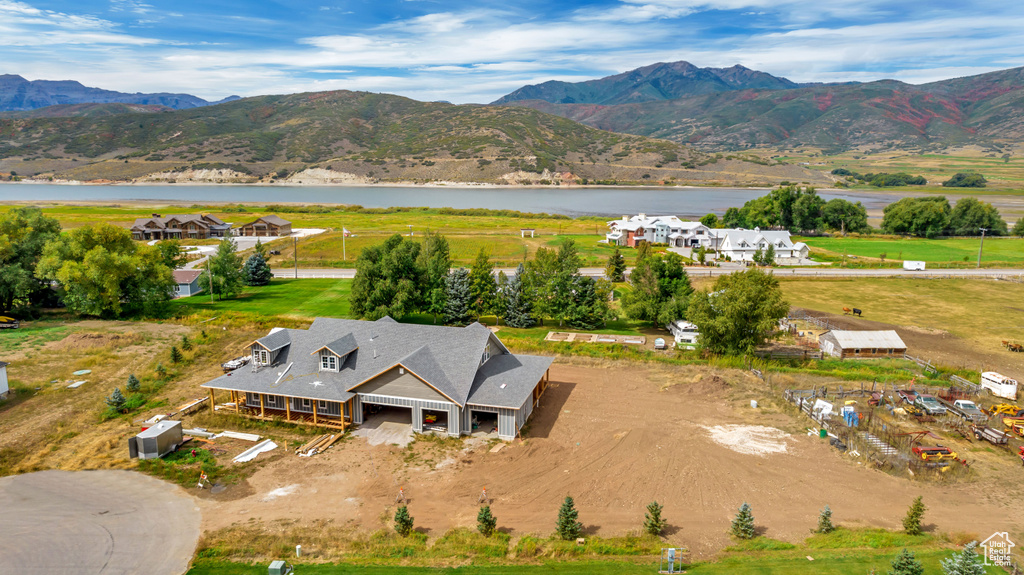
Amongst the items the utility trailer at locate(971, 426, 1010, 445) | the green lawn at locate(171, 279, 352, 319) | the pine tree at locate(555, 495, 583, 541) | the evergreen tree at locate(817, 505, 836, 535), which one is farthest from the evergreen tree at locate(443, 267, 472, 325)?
the utility trailer at locate(971, 426, 1010, 445)

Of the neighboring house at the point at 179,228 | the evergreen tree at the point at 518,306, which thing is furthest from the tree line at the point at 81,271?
the neighboring house at the point at 179,228

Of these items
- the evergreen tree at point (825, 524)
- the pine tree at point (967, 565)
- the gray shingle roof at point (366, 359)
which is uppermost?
the gray shingle roof at point (366, 359)

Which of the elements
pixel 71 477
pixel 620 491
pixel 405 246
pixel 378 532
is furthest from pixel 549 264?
pixel 71 477

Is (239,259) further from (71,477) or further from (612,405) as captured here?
(612,405)

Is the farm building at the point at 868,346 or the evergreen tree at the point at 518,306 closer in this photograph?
the farm building at the point at 868,346

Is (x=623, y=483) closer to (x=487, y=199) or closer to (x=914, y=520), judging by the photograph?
(x=914, y=520)

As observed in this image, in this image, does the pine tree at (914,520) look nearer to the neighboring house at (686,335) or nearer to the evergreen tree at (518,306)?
the neighboring house at (686,335)

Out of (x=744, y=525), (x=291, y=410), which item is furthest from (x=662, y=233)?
(x=744, y=525)

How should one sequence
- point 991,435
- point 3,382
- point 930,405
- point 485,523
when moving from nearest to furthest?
point 485,523 < point 991,435 < point 930,405 < point 3,382
